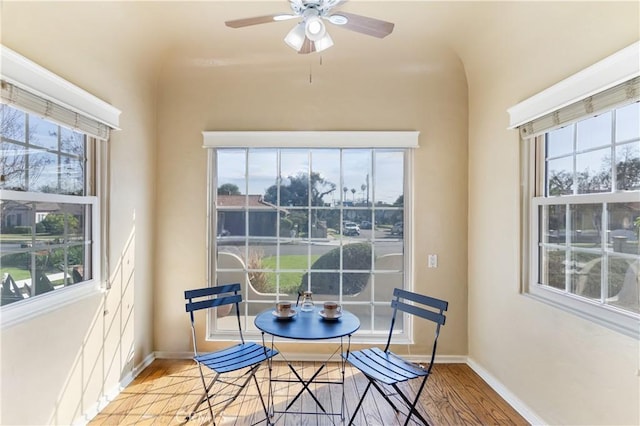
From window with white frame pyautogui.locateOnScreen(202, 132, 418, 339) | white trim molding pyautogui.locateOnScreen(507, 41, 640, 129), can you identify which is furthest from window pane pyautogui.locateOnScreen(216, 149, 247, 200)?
white trim molding pyautogui.locateOnScreen(507, 41, 640, 129)

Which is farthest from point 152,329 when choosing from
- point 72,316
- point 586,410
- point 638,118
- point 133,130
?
point 638,118

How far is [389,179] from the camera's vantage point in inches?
125

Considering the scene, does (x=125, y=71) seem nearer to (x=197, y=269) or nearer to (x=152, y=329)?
(x=197, y=269)

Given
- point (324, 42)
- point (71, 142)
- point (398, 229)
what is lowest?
point (398, 229)

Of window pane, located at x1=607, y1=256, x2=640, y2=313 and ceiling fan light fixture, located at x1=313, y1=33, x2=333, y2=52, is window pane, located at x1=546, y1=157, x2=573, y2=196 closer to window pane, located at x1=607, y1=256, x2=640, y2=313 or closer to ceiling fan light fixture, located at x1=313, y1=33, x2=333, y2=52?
window pane, located at x1=607, y1=256, x2=640, y2=313

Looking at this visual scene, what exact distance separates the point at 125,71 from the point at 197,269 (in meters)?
1.82

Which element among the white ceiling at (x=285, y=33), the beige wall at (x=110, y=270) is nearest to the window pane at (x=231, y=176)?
the beige wall at (x=110, y=270)

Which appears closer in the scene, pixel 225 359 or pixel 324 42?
pixel 324 42

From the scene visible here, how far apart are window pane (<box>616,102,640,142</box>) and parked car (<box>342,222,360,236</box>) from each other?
1971mm

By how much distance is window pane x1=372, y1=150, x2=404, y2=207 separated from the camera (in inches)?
125

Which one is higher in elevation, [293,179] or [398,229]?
[293,179]

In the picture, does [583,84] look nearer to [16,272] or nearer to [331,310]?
[331,310]

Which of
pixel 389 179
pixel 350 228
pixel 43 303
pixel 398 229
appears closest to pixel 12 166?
pixel 43 303

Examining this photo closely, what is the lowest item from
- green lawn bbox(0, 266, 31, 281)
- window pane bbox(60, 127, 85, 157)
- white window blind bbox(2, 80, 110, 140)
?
green lawn bbox(0, 266, 31, 281)
